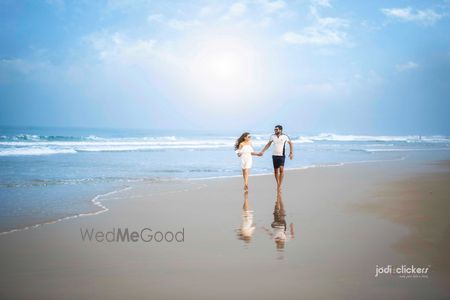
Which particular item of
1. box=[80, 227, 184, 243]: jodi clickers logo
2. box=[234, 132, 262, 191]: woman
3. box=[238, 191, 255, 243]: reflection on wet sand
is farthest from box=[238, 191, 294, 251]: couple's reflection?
box=[234, 132, 262, 191]: woman

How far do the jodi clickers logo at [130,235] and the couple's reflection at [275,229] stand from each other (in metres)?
1.00

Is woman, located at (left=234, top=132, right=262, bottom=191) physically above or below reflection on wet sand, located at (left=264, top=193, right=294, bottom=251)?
above

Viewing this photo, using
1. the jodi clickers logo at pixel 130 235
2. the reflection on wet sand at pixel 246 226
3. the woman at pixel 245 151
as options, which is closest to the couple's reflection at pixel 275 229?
the reflection on wet sand at pixel 246 226

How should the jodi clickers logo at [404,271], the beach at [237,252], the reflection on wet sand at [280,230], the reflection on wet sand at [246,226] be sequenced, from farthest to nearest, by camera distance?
the reflection on wet sand at [246,226]
the reflection on wet sand at [280,230]
the jodi clickers logo at [404,271]
the beach at [237,252]

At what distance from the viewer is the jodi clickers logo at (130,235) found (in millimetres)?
6109

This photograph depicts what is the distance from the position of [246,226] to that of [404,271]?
9.42 feet

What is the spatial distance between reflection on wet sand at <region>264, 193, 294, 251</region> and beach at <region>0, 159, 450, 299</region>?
0.07 ft

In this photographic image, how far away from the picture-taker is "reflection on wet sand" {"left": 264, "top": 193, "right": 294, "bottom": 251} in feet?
19.7

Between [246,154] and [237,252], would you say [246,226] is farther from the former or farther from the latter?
[246,154]

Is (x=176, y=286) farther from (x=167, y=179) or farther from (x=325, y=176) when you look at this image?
(x=325, y=176)

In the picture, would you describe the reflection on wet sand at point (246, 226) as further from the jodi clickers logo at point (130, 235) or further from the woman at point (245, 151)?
the woman at point (245, 151)

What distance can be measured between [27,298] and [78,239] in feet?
7.26

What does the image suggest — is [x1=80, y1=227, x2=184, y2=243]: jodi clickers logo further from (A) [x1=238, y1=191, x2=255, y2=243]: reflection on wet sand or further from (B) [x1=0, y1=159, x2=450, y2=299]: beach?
(A) [x1=238, y1=191, x2=255, y2=243]: reflection on wet sand

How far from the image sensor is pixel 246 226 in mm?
7020
